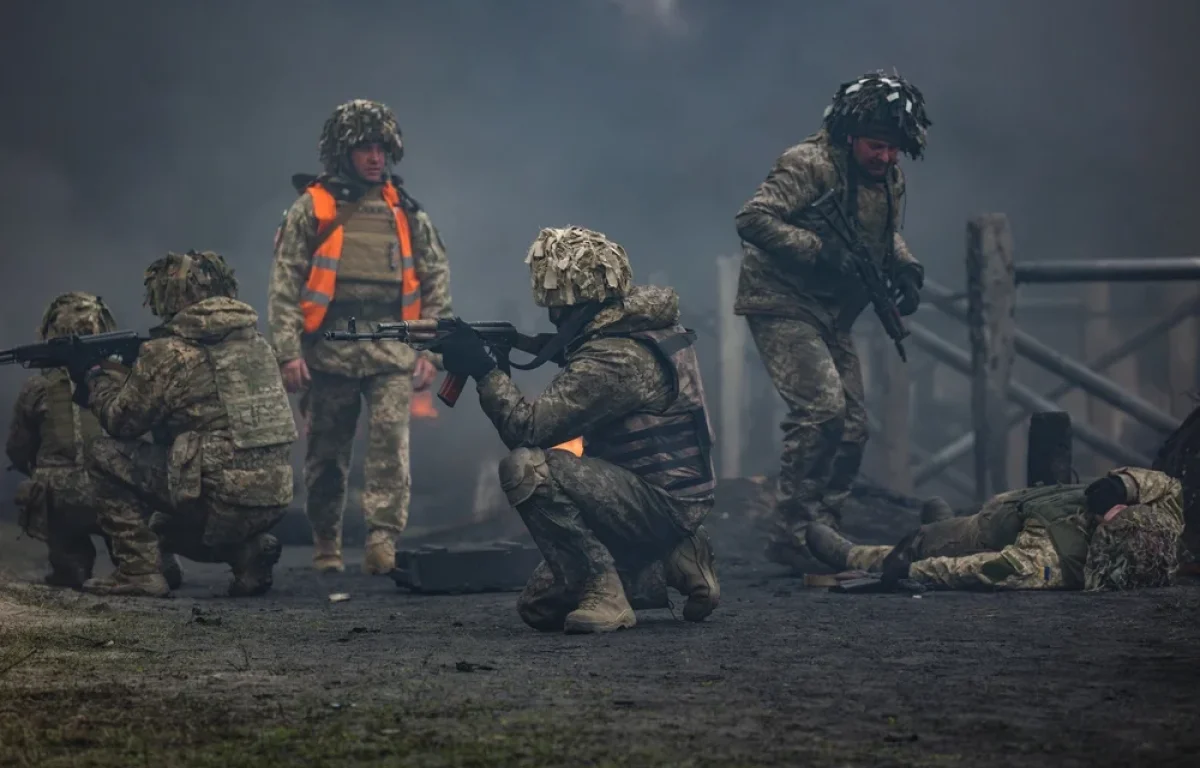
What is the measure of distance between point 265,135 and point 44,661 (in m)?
13.7

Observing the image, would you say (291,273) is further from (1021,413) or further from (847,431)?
(1021,413)

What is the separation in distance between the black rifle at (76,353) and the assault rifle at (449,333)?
1598 millimetres

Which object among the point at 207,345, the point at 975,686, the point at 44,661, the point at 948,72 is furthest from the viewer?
the point at 948,72

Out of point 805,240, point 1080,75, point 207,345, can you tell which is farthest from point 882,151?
point 1080,75

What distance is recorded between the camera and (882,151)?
738 cm

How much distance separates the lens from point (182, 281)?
21.5 feet

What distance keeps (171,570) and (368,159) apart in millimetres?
2488

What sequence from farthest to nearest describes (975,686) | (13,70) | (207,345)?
(13,70)
(207,345)
(975,686)

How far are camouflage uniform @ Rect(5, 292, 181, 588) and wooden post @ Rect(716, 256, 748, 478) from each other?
23.1ft

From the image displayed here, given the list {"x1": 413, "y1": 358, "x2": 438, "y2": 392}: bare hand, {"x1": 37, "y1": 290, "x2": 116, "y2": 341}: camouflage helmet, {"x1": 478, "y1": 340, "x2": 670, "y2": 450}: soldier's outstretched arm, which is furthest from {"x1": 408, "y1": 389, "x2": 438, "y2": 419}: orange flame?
{"x1": 478, "y1": 340, "x2": 670, "y2": 450}: soldier's outstretched arm

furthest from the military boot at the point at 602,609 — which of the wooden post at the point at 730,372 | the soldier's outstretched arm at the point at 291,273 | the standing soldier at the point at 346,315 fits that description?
the wooden post at the point at 730,372

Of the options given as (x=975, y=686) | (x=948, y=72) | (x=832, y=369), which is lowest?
(x=975, y=686)

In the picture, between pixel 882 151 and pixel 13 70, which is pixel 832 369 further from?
pixel 13 70

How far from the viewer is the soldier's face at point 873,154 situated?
7.37m
